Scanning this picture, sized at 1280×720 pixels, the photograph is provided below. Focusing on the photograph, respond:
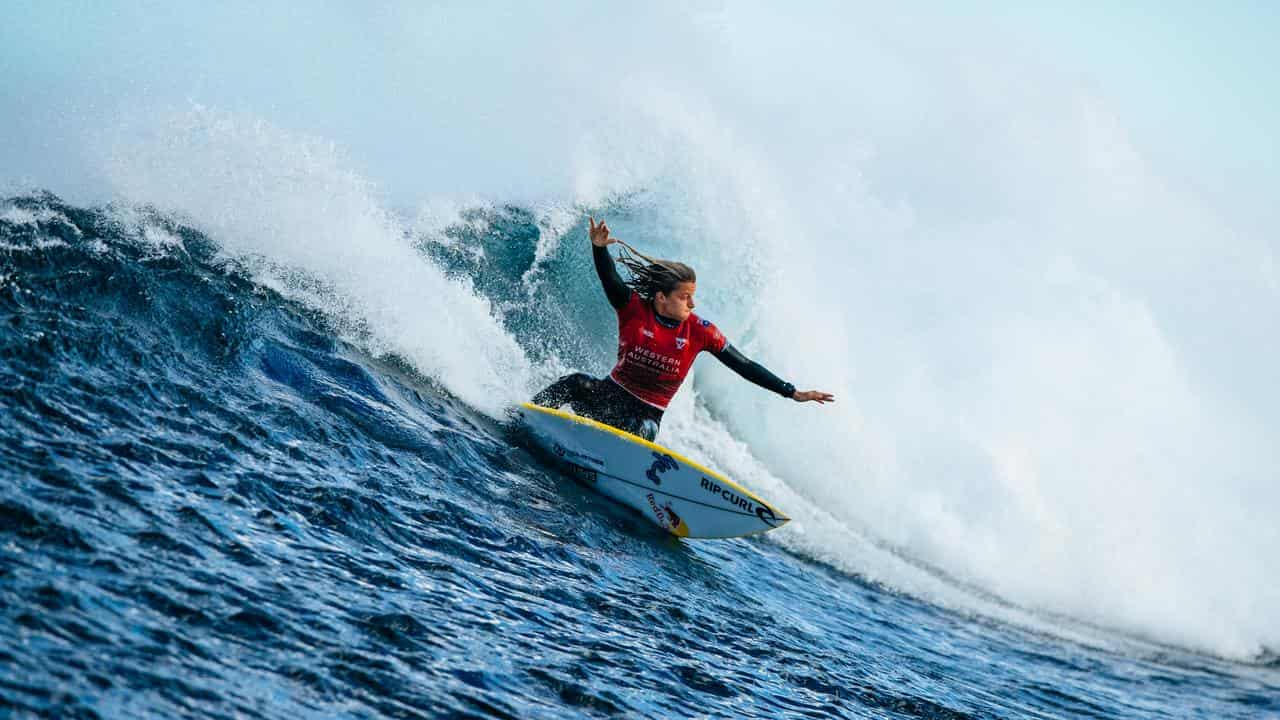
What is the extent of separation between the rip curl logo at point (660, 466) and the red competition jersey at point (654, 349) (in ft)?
2.26

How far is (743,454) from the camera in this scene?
1373 cm

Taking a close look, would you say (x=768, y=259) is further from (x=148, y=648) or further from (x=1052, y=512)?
(x=148, y=648)

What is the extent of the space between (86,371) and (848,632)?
611cm

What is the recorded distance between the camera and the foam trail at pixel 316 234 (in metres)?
9.65

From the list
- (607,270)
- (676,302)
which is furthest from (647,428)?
(607,270)

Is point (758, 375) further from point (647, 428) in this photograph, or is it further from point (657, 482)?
point (657, 482)

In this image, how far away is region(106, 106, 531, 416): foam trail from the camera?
965cm

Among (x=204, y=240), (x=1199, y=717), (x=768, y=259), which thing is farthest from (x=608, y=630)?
(x=768, y=259)

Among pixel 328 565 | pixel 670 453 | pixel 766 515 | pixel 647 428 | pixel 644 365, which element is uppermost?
pixel 644 365

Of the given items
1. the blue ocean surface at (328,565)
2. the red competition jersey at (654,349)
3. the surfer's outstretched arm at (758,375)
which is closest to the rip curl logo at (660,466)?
the blue ocean surface at (328,565)

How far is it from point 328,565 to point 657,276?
173 inches

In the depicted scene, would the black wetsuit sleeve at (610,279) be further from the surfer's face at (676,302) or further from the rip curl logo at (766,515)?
the rip curl logo at (766,515)

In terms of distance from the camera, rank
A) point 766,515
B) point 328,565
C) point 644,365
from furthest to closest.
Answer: point 644,365, point 766,515, point 328,565

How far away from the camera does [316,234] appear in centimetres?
1015
